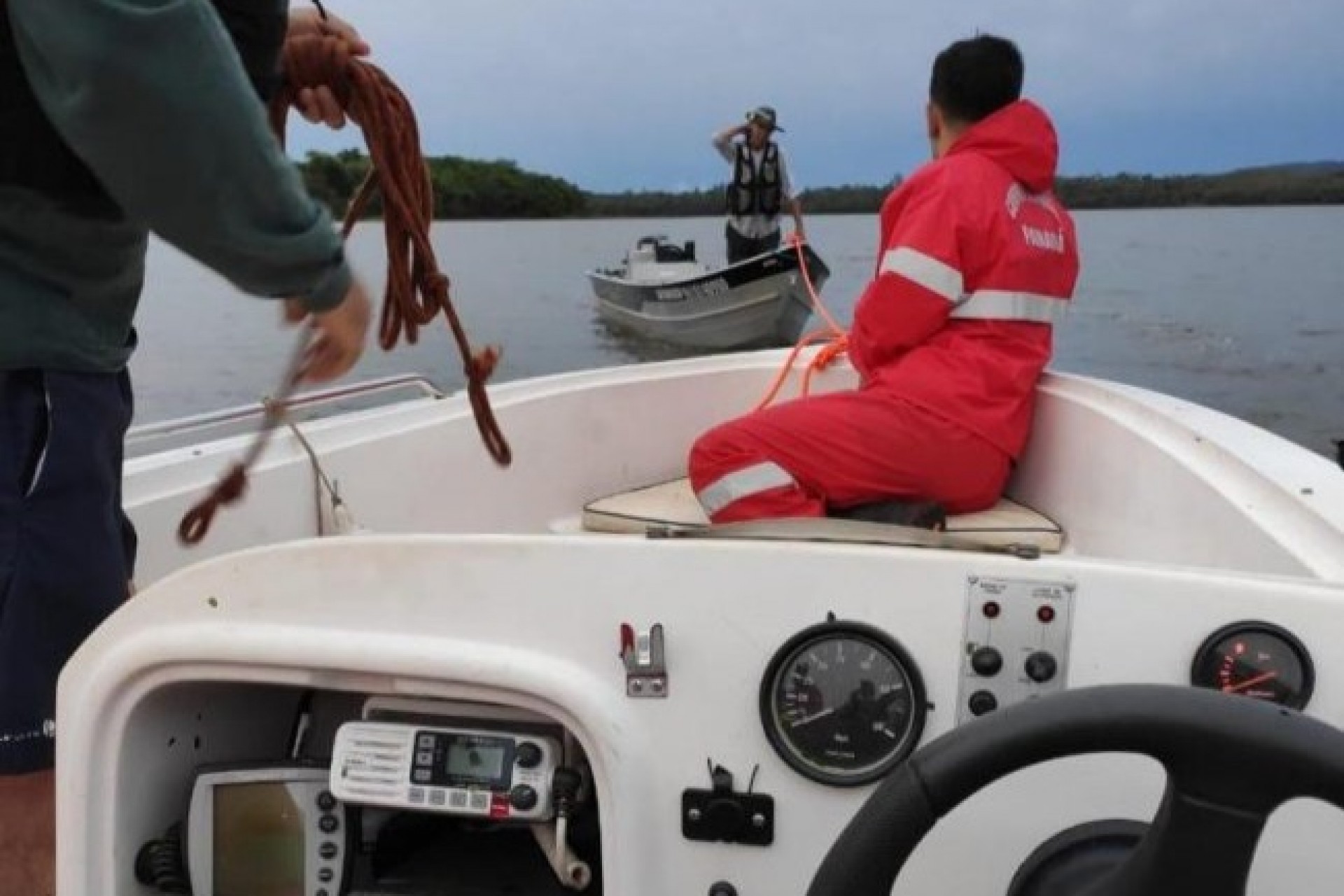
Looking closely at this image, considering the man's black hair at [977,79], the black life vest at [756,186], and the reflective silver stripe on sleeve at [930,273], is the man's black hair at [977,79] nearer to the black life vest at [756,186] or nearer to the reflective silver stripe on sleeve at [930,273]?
the reflective silver stripe on sleeve at [930,273]

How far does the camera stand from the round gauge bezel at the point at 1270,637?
1.17 meters

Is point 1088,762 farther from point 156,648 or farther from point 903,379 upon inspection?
point 903,379

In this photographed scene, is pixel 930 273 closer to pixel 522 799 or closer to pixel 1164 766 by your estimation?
pixel 522 799

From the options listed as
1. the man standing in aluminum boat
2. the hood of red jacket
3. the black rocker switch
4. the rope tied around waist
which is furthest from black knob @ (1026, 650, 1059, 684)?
the man standing in aluminum boat

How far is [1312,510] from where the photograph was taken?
1.76m

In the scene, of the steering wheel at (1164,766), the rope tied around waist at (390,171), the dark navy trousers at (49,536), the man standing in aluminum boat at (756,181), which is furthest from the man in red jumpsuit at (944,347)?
the man standing in aluminum boat at (756,181)

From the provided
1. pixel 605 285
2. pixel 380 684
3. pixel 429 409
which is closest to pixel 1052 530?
pixel 429 409

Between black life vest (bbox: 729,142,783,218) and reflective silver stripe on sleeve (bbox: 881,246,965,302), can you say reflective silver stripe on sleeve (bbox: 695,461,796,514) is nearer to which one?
reflective silver stripe on sleeve (bbox: 881,246,965,302)

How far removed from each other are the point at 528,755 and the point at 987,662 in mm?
475

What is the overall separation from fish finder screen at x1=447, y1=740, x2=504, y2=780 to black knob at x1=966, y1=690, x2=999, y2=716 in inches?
18.9

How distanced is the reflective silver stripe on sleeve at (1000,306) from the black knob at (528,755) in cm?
178

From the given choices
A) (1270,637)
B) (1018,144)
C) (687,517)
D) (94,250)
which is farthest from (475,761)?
(1018,144)

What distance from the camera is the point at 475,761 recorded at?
4.27 feet

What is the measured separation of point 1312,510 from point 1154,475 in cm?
65
